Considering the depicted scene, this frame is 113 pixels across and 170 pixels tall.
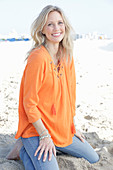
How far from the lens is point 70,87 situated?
6.23 feet

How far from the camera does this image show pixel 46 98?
1.71 m

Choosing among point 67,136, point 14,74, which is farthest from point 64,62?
point 14,74

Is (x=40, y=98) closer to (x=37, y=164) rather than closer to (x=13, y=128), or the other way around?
(x=37, y=164)

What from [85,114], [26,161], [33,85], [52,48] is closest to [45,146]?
[26,161]

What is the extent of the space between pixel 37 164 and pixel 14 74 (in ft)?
13.2

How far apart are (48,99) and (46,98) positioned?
19mm

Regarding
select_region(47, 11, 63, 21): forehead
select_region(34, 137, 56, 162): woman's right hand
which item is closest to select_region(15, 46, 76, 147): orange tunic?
select_region(34, 137, 56, 162): woman's right hand

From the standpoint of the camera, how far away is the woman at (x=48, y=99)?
5.28 feet

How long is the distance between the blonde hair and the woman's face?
0.03 metres

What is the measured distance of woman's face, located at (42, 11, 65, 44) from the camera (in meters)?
1.71

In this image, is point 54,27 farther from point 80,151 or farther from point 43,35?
point 80,151

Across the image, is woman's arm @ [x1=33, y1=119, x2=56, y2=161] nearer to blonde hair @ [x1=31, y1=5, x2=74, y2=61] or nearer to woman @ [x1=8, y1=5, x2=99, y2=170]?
woman @ [x1=8, y1=5, x2=99, y2=170]

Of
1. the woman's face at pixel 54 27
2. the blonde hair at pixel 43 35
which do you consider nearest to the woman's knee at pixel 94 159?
the blonde hair at pixel 43 35

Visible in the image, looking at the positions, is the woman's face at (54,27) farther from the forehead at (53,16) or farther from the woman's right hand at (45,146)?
the woman's right hand at (45,146)
